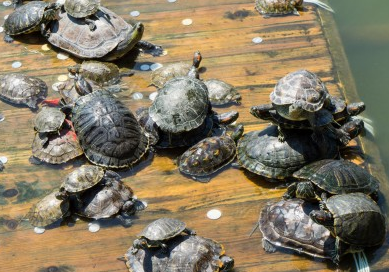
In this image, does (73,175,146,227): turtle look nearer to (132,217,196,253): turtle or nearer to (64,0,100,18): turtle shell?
(132,217,196,253): turtle

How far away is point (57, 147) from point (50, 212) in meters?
0.78

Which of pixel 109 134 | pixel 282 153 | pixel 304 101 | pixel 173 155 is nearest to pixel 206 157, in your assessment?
pixel 173 155

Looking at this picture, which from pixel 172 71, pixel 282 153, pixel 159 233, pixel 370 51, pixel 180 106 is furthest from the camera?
pixel 370 51

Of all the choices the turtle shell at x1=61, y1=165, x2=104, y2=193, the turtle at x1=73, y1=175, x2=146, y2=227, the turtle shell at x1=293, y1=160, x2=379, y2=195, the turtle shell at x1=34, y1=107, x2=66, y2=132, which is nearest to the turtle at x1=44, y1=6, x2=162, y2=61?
the turtle shell at x1=34, y1=107, x2=66, y2=132

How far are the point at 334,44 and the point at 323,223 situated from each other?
3.01 meters

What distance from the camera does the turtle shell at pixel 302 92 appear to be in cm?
568

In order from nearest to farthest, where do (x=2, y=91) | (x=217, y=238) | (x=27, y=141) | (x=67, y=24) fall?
(x=217, y=238)
(x=27, y=141)
(x=2, y=91)
(x=67, y=24)

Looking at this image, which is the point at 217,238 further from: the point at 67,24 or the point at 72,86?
the point at 67,24

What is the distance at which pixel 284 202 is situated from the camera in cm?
552

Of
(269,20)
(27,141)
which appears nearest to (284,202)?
(27,141)

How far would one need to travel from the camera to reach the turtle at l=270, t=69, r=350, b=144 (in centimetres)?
568

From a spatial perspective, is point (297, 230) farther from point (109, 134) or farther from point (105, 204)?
point (109, 134)

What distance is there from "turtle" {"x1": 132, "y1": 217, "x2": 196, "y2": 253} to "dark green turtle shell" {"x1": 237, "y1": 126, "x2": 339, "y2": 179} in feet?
3.35

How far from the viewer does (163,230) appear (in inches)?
200
